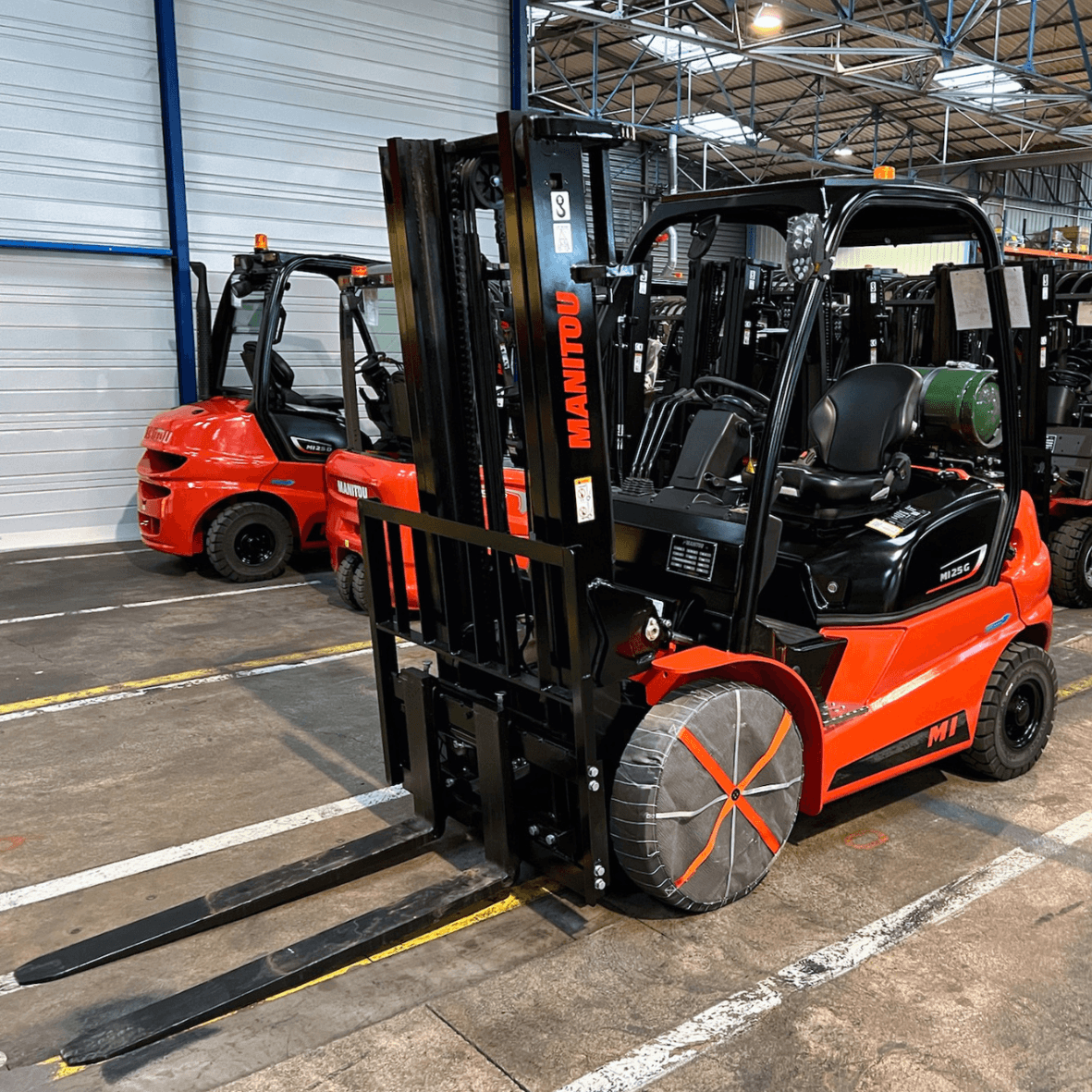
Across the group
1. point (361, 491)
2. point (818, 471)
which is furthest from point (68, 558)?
point (818, 471)

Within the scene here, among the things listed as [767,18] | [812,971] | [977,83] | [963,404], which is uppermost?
[977,83]

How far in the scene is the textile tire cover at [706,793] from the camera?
3.09m

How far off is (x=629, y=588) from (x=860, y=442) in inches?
50.9

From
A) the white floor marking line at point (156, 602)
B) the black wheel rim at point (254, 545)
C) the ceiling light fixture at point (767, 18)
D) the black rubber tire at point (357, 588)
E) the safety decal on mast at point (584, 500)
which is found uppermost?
the ceiling light fixture at point (767, 18)

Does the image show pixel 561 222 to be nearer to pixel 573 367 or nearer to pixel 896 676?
pixel 573 367

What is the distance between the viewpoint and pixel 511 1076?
2.68m

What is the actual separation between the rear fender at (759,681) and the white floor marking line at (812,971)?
47cm

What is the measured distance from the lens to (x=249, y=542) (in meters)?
8.81

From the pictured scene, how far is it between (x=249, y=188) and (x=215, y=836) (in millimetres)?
8717

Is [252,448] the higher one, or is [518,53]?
[518,53]

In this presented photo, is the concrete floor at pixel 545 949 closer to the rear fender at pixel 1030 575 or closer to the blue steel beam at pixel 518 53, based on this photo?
the rear fender at pixel 1030 575

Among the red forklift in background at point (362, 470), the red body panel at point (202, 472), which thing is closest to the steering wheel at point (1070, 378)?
the red forklift in background at point (362, 470)

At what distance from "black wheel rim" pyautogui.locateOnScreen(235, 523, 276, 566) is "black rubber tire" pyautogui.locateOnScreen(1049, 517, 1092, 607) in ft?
19.9

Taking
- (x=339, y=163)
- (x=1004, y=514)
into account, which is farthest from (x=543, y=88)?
(x=1004, y=514)
